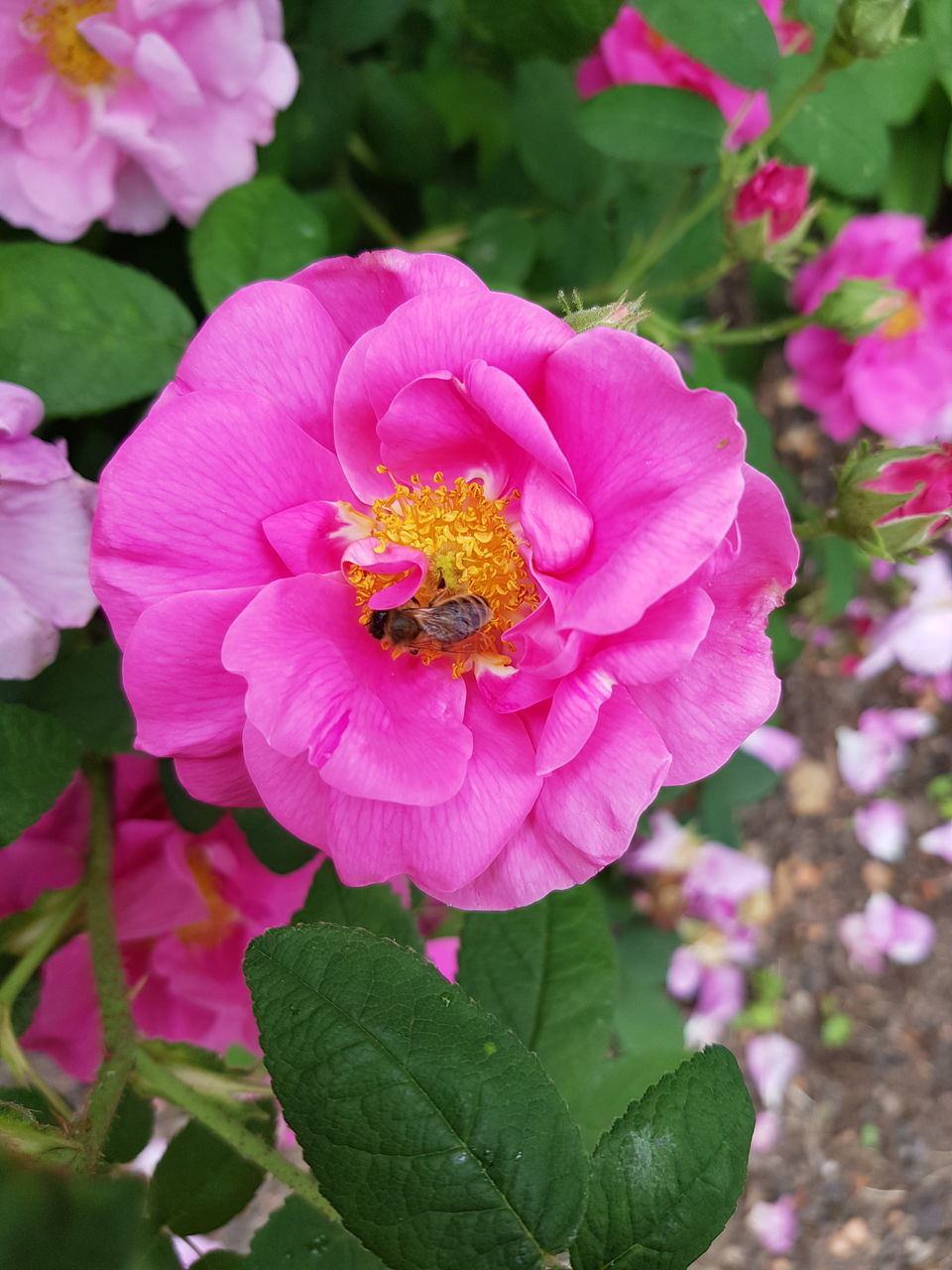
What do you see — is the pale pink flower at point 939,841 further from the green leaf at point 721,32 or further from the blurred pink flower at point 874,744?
the green leaf at point 721,32

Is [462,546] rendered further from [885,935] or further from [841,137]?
[885,935]

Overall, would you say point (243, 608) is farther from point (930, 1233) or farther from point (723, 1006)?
point (930, 1233)

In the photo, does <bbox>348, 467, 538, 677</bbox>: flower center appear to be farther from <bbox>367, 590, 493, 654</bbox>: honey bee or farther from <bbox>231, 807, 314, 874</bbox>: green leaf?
A: <bbox>231, 807, 314, 874</bbox>: green leaf

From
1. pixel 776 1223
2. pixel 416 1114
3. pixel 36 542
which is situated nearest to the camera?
pixel 416 1114

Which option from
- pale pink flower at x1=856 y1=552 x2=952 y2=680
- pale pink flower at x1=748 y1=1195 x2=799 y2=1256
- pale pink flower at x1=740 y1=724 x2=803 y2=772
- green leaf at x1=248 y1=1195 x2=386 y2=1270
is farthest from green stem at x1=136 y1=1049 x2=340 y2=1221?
pale pink flower at x1=748 y1=1195 x2=799 y2=1256

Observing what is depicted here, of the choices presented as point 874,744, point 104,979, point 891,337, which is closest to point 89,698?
point 104,979

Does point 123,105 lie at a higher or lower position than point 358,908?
higher

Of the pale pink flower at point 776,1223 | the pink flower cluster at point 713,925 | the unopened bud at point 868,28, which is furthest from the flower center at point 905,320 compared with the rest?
the pale pink flower at point 776,1223
